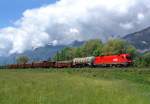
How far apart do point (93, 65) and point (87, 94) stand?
67033mm


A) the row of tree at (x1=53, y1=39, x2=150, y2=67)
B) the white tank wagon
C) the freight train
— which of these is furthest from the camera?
the row of tree at (x1=53, y1=39, x2=150, y2=67)

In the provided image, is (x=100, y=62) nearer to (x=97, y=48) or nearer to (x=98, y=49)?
(x=98, y=49)

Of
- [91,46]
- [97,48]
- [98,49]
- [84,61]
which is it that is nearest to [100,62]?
[84,61]

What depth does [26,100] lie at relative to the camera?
76.9 feet

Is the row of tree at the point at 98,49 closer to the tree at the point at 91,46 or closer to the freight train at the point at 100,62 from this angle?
the tree at the point at 91,46

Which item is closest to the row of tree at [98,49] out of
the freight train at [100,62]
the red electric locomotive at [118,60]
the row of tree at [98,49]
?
the row of tree at [98,49]

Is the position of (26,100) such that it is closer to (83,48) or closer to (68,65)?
(68,65)

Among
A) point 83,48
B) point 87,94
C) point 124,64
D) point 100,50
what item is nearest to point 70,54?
point 83,48

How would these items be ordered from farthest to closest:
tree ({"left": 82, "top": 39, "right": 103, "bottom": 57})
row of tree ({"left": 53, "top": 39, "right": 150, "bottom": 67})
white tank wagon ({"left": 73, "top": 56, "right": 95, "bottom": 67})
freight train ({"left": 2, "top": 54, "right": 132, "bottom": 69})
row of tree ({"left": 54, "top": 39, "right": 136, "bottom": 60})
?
1. tree ({"left": 82, "top": 39, "right": 103, "bottom": 57})
2. row of tree ({"left": 54, "top": 39, "right": 136, "bottom": 60})
3. row of tree ({"left": 53, "top": 39, "right": 150, "bottom": 67})
4. white tank wagon ({"left": 73, "top": 56, "right": 95, "bottom": 67})
5. freight train ({"left": 2, "top": 54, "right": 132, "bottom": 69})

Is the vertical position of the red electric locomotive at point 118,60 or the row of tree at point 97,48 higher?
the row of tree at point 97,48

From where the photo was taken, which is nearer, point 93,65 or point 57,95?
point 57,95

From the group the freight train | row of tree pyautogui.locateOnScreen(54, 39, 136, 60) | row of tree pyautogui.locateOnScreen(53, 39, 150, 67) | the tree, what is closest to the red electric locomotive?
the freight train

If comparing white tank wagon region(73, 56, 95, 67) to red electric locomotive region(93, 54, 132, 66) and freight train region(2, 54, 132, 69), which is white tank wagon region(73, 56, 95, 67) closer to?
freight train region(2, 54, 132, 69)

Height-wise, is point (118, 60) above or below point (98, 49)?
below
